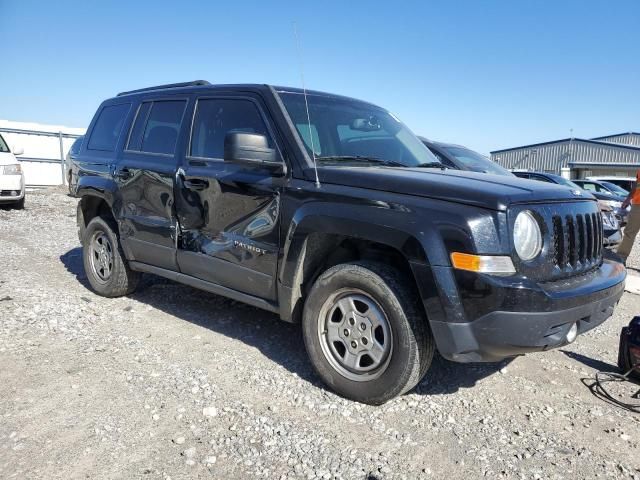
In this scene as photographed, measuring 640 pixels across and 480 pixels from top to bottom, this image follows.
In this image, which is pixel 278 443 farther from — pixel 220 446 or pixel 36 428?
pixel 36 428

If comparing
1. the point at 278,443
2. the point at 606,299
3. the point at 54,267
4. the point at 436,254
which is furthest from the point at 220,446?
the point at 54,267

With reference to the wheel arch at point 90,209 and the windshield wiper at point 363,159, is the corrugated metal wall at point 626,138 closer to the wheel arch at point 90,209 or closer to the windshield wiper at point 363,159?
the windshield wiper at point 363,159

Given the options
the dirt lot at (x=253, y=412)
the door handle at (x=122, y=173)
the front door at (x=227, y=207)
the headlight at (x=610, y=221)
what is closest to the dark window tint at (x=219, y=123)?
the front door at (x=227, y=207)

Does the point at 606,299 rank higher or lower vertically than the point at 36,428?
higher

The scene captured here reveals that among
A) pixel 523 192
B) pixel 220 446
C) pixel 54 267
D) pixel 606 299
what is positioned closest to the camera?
pixel 220 446

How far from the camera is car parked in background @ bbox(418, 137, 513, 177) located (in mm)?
6988

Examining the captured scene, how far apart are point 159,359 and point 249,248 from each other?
1060 millimetres

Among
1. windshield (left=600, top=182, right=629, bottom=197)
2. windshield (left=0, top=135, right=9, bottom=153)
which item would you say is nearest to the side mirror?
windshield (left=0, top=135, right=9, bottom=153)

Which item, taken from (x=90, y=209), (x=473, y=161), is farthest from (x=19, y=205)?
(x=473, y=161)

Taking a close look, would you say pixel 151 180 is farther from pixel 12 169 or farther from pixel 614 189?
pixel 614 189

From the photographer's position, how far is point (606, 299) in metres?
3.08

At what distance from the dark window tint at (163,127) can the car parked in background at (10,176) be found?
8138mm

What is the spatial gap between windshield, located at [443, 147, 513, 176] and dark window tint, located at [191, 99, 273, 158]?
4121 mm

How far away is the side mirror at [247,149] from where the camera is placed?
326 cm
